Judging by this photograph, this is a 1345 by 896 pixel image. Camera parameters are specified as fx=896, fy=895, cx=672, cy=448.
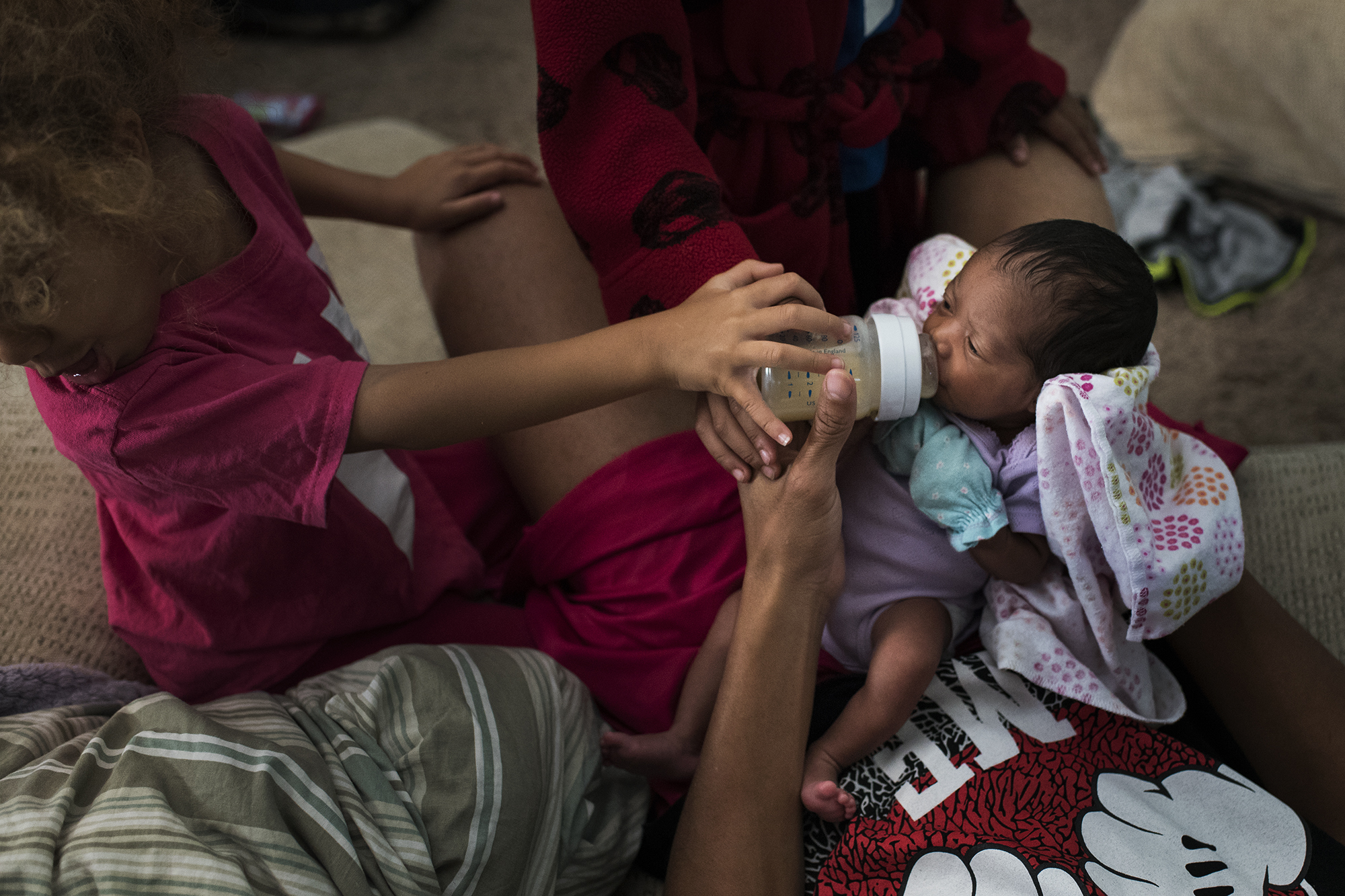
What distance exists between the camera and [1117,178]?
1.92 meters

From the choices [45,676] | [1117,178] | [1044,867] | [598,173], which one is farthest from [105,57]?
[1117,178]

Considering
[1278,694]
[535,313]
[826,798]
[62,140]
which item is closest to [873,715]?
[826,798]

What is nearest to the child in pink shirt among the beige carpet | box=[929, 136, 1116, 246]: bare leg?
box=[929, 136, 1116, 246]: bare leg

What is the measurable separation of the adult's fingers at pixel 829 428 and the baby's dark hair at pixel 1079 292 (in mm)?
211

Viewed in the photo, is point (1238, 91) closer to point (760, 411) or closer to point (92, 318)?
point (760, 411)

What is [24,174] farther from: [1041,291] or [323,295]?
[1041,291]

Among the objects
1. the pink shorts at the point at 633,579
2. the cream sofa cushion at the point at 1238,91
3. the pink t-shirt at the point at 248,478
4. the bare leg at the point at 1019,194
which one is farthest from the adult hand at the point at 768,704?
the cream sofa cushion at the point at 1238,91

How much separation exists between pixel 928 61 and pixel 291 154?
2.58ft

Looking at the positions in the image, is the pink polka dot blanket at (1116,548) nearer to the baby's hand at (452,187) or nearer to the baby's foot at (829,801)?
the baby's foot at (829,801)

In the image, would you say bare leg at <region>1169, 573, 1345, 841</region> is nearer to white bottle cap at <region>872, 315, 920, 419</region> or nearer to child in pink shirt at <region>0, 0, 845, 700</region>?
white bottle cap at <region>872, 315, 920, 419</region>

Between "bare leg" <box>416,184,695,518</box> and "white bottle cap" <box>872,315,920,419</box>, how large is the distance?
0.28 meters

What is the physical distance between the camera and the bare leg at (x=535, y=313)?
1005mm

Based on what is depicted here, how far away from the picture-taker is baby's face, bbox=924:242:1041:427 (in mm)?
831

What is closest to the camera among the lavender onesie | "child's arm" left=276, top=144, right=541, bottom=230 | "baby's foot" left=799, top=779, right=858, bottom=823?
"baby's foot" left=799, top=779, right=858, bottom=823
